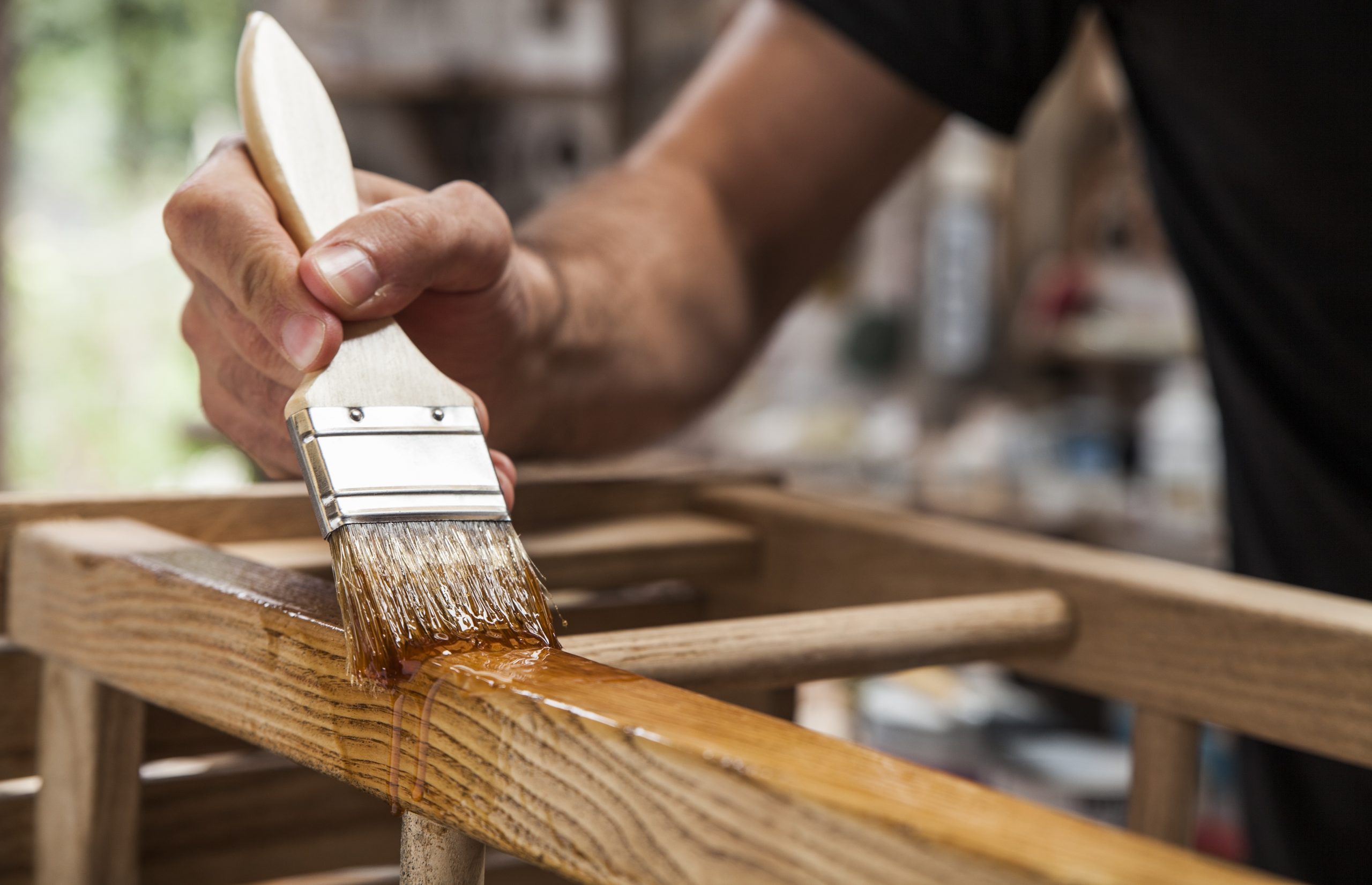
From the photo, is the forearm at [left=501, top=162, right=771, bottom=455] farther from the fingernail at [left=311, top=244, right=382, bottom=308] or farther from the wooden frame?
the fingernail at [left=311, top=244, right=382, bottom=308]

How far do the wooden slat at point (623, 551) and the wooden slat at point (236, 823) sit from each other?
0.38 ft

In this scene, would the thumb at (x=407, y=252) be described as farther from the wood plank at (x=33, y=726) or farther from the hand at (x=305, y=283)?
the wood plank at (x=33, y=726)

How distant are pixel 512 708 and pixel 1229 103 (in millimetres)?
866

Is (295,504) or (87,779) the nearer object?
(87,779)

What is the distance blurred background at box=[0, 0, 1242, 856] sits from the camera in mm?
2160

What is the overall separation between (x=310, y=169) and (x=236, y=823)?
1.19 ft

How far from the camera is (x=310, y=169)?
1.82 ft

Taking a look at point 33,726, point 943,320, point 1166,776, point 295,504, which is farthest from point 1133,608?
point 943,320

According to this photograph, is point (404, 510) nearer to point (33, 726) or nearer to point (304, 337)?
point (304, 337)

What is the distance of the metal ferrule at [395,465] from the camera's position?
440mm

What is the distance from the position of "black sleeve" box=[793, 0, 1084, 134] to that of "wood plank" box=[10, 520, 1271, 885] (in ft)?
2.31

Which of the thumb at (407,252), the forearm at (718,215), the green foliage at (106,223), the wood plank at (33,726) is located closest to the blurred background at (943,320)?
the forearm at (718,215)

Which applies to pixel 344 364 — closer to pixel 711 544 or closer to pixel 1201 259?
Result: pixel 711 544

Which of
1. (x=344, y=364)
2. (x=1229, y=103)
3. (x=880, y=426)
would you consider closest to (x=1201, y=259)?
(x=1229, y=103)
